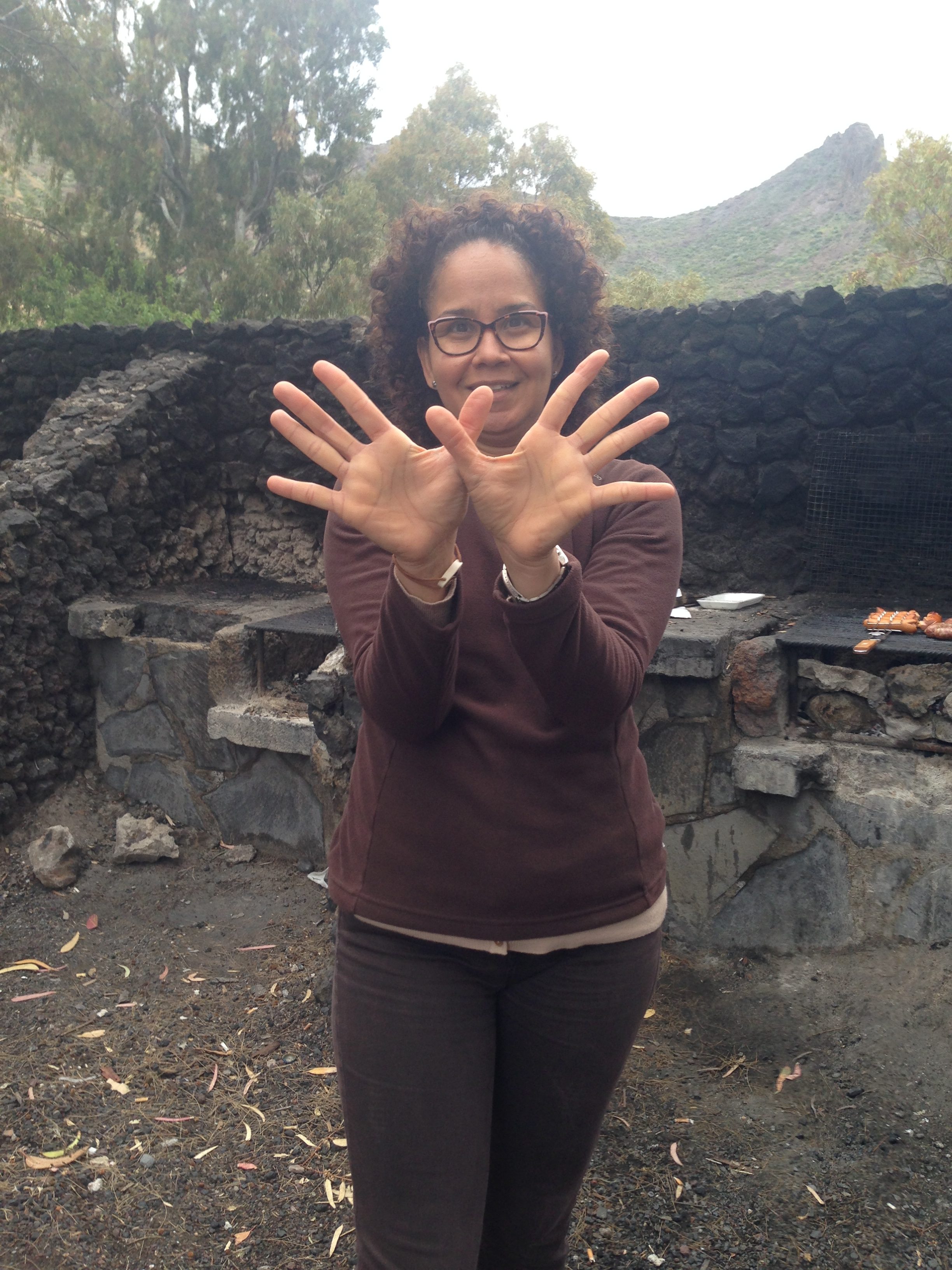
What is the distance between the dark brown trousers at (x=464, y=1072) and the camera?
1087mm

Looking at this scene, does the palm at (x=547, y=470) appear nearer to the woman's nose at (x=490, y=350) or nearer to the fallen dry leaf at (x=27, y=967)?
the woman's nose at (x=490, y=350)

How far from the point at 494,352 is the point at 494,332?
0.04m

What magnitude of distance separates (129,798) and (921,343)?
429 centimetres

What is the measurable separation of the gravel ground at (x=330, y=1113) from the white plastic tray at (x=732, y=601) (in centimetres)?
Result: 146

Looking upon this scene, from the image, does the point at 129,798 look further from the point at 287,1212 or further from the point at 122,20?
the point at 122,20

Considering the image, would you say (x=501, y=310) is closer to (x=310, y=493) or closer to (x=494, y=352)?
(x=494, y=352)

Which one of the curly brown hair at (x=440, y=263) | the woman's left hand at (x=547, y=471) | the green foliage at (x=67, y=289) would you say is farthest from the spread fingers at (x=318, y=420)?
the green foliage at (x=67, y=289)

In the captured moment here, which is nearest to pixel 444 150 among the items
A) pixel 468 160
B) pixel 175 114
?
pixel 468 160

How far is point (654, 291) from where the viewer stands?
72.7 ft

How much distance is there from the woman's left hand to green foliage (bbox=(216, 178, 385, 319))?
62.7 ft

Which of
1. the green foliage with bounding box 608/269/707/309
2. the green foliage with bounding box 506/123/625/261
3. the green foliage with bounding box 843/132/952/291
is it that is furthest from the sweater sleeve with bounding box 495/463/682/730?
the green foliage with bounding box 506/123/625/261

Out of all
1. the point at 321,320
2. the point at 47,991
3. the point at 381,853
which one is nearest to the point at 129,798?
the point at 47,991

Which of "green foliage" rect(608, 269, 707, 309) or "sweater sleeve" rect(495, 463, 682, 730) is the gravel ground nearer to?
"sweater sleeve" rect(495, 463, 682, 730)

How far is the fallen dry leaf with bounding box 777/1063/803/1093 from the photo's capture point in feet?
8.63
